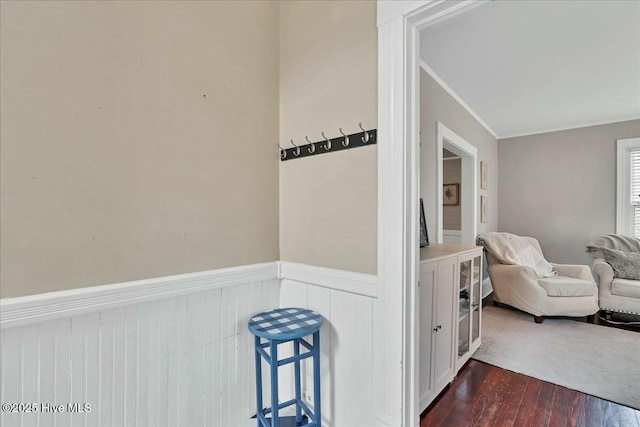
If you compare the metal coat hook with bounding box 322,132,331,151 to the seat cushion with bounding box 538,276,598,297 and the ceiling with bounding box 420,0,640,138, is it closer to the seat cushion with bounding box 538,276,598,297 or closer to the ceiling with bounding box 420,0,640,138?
the ceiling with bounding box 420,0,640,138

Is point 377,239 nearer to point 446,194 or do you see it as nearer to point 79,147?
point 79,147

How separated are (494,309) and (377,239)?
319cm

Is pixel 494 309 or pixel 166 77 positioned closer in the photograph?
pixel 166 77

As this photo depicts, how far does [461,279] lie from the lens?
7.30 ft

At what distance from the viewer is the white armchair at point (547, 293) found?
10.2 feet

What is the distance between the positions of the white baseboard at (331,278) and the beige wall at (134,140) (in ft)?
0.43

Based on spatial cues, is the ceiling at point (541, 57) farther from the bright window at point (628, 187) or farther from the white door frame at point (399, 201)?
the bright window at point (628, 187)

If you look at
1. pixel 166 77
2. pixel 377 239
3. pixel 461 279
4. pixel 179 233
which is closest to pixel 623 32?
pixel 461 279

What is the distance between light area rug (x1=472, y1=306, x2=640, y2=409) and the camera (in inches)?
81.4

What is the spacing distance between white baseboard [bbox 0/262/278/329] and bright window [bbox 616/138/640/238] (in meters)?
5.02

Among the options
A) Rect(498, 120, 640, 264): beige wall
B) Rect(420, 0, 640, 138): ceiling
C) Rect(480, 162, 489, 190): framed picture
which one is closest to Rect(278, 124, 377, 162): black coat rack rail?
Rect(420, 0, 640, 138): ceiling

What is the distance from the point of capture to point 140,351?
1.21m

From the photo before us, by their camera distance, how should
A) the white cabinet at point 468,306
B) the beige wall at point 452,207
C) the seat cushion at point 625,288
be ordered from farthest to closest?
the beige wall at point 452,207, the seat cushion at point 625,288, the white cabinet at point 468,306

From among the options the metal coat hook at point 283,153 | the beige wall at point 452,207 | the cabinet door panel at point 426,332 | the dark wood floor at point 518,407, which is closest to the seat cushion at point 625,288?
the beige wall at point 452,207
